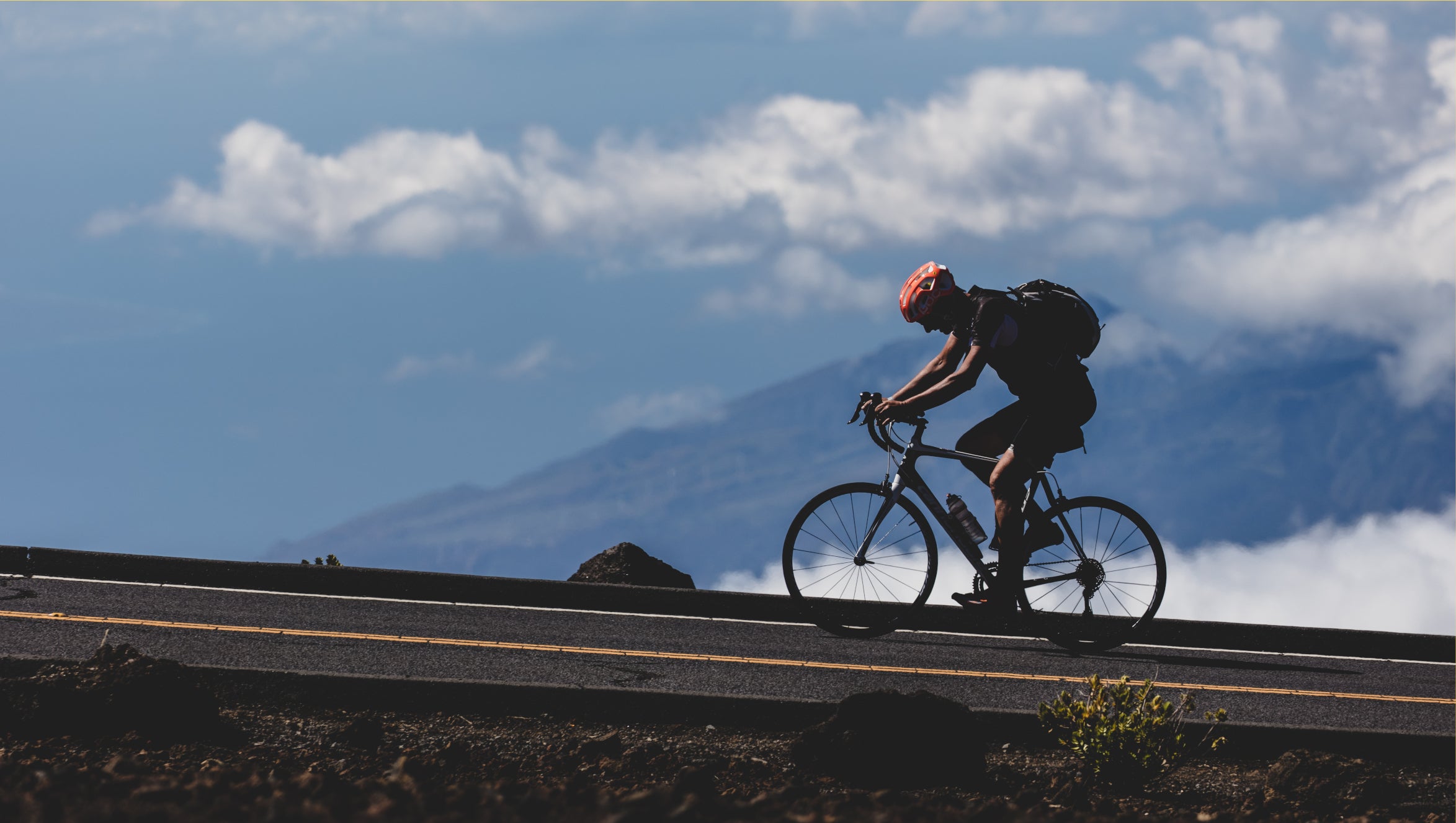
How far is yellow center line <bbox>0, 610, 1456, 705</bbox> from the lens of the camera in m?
8.04

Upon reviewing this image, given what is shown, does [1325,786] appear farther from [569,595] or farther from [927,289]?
[569,595]

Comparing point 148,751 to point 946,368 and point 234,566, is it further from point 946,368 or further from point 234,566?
point 234,566

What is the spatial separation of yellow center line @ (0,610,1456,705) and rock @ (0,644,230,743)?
2.58 metres

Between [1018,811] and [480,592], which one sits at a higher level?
[480,592]

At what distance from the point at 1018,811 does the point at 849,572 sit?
4.34 m

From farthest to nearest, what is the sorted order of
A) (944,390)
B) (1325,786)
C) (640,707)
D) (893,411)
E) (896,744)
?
1. (893,411)
2. (944,390)
3. (640,707)
4. (1325,786)
5. (896,744)

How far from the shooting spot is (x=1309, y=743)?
6.54 m

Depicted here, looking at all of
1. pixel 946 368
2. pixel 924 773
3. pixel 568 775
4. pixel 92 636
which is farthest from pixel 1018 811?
pixel 92 636

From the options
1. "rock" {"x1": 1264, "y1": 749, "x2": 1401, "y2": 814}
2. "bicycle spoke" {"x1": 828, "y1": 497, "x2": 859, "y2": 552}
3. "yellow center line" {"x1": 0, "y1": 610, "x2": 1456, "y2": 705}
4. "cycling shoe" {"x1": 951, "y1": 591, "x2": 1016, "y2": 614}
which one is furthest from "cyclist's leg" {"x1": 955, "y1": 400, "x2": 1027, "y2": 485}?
"rock" {"x1": 1264, "y1": 749, "x2": 1401, "y2": 814}

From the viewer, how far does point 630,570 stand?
37.0 feet

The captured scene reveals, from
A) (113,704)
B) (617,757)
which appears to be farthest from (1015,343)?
(113,704)

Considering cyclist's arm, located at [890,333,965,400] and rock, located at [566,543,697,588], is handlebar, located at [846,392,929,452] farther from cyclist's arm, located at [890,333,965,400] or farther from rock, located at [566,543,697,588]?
rock, located at [566,543,697,588]

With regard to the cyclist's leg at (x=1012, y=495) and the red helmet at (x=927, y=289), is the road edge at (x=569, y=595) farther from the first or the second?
the red helmet at (x=927, y=289)

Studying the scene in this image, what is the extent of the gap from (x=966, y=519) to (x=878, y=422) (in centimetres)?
81
